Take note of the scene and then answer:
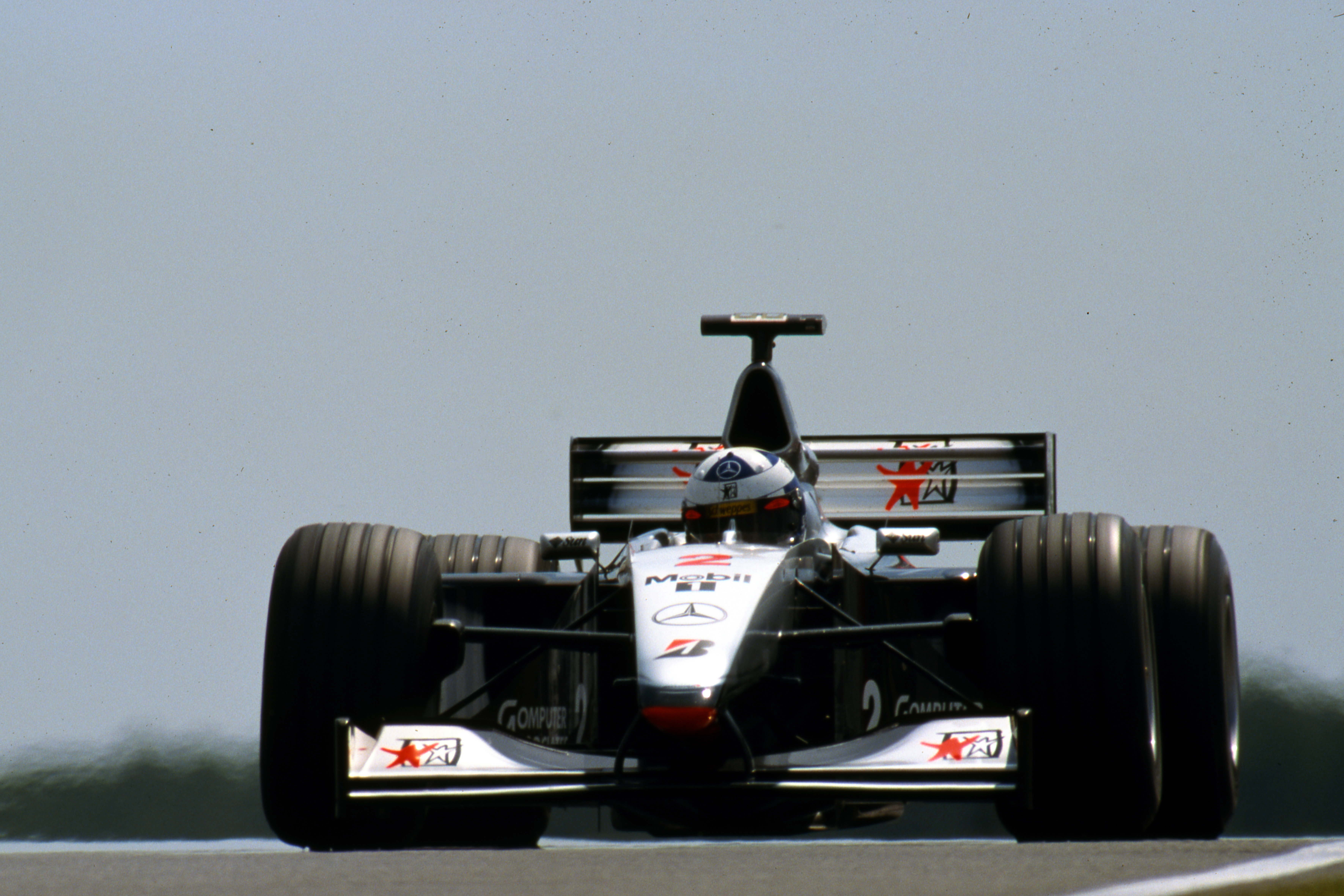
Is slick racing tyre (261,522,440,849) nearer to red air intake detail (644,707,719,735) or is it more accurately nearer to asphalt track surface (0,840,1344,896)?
asphalt track surface (0,840,1344,896)

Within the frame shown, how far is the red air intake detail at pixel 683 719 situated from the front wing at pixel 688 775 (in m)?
0.14

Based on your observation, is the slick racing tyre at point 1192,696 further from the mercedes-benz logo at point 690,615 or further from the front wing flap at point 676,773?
the mercedes-benz logo at point 690,615

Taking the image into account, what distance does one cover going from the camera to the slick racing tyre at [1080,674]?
5.66 meters

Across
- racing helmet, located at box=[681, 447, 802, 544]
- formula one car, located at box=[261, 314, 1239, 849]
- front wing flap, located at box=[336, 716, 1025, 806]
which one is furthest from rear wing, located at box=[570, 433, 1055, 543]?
front wing flap, located at box=[336, 716, 1025, 806]

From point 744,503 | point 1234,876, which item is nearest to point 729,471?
point 744,503

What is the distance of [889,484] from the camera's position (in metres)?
9.81

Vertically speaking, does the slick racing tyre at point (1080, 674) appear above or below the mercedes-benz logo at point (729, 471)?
below

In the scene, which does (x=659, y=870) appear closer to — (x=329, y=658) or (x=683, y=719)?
(x=683, y=719)

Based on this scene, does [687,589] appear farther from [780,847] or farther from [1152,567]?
[1152,567]

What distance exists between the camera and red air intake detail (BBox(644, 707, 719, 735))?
224 inches

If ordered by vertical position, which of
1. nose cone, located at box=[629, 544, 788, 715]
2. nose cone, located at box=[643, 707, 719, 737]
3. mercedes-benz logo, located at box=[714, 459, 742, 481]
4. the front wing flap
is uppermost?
mercedes-benz logo, located at box=[714, 459, 742, 481]

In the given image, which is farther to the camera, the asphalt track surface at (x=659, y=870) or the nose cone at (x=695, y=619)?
the nose cone at (x=695, y=619)

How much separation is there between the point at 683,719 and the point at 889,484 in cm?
431

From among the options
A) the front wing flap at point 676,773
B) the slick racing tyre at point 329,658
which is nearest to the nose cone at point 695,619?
the front wing flap at point 676,773
